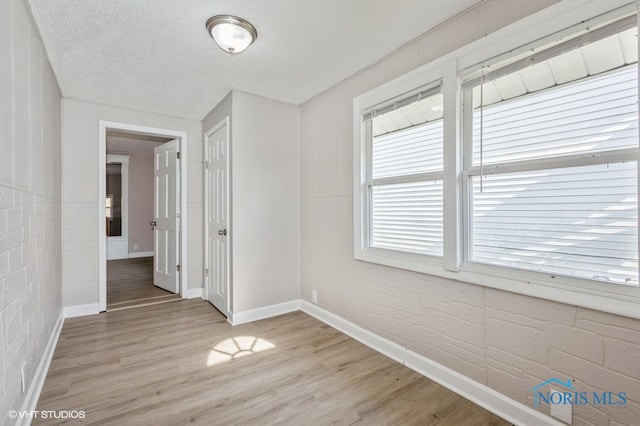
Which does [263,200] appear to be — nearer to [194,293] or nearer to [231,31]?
[231,31]

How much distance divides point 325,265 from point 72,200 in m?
2.99

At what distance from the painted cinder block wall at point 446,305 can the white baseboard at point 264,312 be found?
0.26m

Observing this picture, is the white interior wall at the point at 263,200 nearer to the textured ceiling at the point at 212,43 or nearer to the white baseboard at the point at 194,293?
the textured ceiling at the point at 212,43

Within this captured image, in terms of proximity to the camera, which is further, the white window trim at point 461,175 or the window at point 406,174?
the window at point 406,174

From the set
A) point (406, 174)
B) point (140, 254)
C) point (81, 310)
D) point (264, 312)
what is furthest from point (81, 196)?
point (140, 254)

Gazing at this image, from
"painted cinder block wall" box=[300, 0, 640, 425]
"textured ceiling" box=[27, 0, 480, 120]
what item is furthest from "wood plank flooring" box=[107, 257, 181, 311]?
"textured ceiling" box=[27, 0, 480, 120]

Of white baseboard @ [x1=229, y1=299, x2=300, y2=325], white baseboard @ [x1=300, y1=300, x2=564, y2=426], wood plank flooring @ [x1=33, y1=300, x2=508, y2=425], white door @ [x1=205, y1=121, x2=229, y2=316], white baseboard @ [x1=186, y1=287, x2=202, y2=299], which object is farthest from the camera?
white baseboard @ [x1=186, y1=287, x2=202, y2=299]

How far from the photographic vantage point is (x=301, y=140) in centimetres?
347

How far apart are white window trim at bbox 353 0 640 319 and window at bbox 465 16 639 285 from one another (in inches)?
2.5

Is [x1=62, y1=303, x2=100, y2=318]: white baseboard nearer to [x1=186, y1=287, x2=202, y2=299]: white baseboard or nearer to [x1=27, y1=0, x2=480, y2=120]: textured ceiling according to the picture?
[x1=186, y1=287, x2=202, y2=299]: white baseboard

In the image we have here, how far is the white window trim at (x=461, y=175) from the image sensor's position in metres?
1.37

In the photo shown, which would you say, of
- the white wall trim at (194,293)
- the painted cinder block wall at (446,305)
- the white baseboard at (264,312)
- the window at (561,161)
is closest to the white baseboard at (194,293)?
the white wall trim at (194,293)

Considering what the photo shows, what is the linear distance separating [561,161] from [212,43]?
2423 millimetres

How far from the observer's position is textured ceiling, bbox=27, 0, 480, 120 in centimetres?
183
